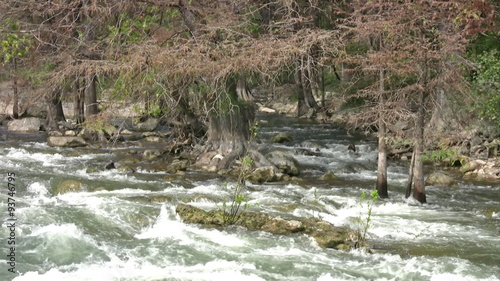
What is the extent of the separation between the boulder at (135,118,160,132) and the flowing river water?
34.7ft

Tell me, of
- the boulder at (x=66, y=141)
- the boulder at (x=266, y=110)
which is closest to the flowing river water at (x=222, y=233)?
the boulder at (x=66, y=141)

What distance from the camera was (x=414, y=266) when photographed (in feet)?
31.1

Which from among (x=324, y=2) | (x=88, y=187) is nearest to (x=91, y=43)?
(x=88, y=187)

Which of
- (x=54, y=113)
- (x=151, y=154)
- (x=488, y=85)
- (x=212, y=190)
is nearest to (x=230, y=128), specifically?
(x=151, y=154)

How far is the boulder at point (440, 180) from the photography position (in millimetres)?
16578

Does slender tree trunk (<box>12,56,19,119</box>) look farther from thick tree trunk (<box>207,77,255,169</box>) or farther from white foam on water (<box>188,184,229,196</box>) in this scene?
white foam on water (<box>188,184,229,196</box>)

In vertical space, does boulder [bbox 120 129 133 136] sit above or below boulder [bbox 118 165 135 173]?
below

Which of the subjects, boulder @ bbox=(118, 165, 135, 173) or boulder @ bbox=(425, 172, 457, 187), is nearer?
boulder @ bbox=(425, 172, 457, 187)

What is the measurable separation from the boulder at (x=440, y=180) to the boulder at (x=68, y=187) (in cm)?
909

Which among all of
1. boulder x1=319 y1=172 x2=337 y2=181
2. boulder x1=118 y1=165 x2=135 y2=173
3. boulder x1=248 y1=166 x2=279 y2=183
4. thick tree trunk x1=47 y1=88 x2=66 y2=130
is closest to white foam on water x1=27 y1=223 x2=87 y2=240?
boulder x1=248 y1=166 x2=279 y2=183

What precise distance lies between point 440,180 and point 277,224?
7.16 metres

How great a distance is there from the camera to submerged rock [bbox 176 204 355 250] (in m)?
10.5

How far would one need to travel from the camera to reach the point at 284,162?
18109 millimetres

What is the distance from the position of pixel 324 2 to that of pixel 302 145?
5482 millimetres
